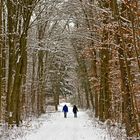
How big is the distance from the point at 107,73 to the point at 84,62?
2235 centimetres

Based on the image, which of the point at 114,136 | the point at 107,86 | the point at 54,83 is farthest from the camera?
the point at 54,83

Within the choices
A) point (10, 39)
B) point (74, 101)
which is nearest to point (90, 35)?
point (10, 39)

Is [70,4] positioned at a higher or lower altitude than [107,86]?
higher

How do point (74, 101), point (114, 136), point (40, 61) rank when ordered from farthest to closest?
point (74, 101)
point (40, 61)
point (114, 136)

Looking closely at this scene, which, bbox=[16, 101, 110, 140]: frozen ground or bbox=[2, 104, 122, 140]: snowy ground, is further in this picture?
bbox=[16, 101, 110, 140]: frozen ground

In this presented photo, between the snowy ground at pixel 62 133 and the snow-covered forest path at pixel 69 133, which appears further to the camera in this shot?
the snow-covered forest path at pixel 69 133

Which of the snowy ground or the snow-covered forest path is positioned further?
the snow-covered forest path

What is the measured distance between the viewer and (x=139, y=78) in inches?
737

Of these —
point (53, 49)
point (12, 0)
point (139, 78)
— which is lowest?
point (139, 78)

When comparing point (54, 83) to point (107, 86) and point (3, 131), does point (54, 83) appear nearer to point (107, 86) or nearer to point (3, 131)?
point (107, 86)

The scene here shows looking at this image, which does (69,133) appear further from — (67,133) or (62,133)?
(62,133)

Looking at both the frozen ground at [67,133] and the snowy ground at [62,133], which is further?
the frozen ground at [67,133]

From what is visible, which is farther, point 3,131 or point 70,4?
point 70,4

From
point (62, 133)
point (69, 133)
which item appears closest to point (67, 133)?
point (69, 133)
